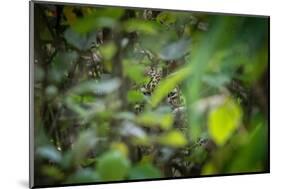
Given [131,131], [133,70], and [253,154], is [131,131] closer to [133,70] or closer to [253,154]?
[133,70]

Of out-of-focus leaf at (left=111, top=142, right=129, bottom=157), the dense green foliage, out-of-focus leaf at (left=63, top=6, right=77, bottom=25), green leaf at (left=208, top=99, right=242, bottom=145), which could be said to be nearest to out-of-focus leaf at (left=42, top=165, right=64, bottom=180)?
the dense green foliage

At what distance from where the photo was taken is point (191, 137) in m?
3.09

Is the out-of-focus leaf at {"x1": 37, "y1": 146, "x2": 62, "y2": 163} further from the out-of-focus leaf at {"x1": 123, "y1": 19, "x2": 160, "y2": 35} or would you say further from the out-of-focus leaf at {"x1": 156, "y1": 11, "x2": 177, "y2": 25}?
the out-of-focus leaf at {"x1": 156, "y1": 11, "x2": 177, "y2": 25}

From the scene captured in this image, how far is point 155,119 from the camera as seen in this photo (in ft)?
9.89

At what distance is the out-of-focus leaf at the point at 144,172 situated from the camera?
2.99 m

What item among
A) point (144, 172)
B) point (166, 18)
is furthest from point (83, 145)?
point (166, 18)

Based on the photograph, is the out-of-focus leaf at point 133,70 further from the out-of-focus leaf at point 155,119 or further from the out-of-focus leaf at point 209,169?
the out-of-focus leaf at point 209,169

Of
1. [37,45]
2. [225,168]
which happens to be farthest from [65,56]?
[225,168]

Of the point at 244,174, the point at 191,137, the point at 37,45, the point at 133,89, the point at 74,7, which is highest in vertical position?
the point at 74,7

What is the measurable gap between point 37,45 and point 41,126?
16.4 inches

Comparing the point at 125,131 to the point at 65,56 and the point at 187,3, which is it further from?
the point at 187,3

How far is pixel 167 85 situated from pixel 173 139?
0.30m

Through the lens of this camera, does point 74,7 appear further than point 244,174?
No

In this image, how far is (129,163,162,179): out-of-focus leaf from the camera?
299 centimetres
